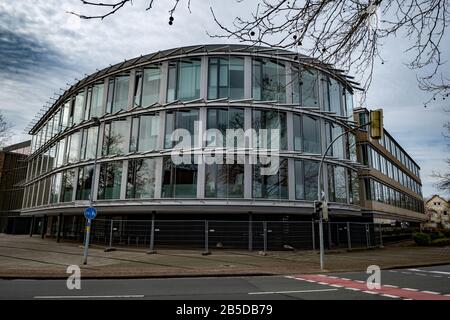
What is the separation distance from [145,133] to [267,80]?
979cm

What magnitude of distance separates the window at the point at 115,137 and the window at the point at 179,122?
3.82 meters

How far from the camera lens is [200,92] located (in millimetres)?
25484

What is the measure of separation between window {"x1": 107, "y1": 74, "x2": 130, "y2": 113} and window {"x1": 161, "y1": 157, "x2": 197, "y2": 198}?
23.9 feet

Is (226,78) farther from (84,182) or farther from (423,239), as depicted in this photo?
(423,239)

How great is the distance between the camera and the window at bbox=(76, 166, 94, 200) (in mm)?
28625

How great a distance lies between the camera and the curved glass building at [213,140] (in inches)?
943

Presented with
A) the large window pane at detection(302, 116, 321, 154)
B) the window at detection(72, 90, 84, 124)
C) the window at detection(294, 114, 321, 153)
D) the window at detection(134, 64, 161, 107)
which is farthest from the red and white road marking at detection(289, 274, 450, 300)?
the window at detection(72, 90, 84, 124)

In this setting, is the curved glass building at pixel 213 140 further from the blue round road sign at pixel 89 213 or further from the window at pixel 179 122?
the blue round road sign at pixel 89 213

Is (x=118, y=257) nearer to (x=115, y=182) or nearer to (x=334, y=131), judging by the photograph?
(x=115, y=182)

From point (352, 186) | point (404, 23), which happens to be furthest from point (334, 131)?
point (404, 23)

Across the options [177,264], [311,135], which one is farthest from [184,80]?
[177,264]

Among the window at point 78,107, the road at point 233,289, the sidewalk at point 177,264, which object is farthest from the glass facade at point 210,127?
the road at point 233,289

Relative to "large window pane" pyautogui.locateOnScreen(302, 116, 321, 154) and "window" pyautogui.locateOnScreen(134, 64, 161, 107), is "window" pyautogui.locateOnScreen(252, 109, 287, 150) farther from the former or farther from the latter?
"window" pyautogui.locateOnScreen(134, 64, 161, 107)
